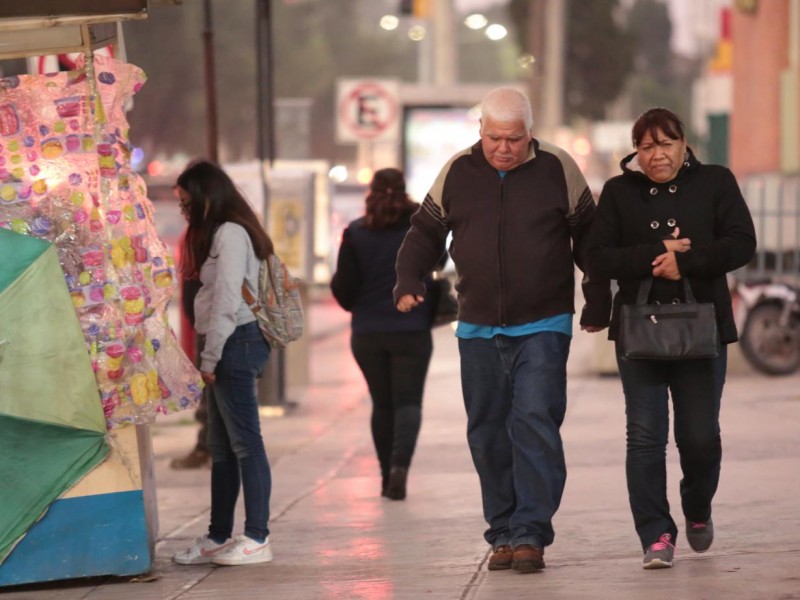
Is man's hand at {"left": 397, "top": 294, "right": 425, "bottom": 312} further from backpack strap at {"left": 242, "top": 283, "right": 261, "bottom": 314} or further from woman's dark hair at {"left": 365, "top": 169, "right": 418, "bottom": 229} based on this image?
woman's dark hair at {"left": 365, "top": 169, "right": 418, "bottom": 229}

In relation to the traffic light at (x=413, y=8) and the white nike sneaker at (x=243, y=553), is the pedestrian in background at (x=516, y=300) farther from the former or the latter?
the traffic light at (x=413, y=8)

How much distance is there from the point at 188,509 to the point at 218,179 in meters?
2.43

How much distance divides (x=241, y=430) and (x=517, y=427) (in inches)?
48.9

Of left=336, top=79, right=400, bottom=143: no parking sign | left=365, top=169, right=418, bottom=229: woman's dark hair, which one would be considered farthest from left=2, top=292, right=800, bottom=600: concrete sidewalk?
left=336, top=79, right=400, bottom=143: no parking sign

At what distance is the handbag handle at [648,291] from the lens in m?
6.54

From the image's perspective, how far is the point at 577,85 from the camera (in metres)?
55.8

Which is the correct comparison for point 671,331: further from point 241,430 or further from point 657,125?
point 241,430

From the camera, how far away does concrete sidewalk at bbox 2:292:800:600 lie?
656 centimetres

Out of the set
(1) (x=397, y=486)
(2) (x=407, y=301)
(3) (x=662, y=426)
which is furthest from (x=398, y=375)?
(3) (x=662, y=426)

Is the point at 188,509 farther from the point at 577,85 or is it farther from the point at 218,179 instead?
the point at 577,85

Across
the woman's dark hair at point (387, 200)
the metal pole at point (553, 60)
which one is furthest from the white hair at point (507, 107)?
the metal pole at point (553, 60)

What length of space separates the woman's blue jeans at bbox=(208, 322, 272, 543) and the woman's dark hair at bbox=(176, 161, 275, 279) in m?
0.36

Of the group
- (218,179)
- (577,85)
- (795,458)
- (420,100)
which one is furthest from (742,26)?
(218,179)

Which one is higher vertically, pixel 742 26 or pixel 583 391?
pixel 742 26
